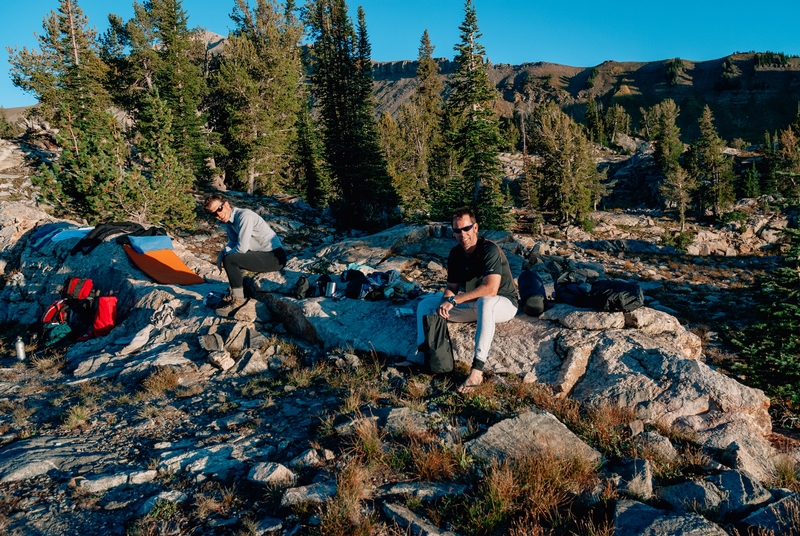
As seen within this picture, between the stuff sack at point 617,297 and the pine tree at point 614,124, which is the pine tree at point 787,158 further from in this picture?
the stuff sack at point 617,297

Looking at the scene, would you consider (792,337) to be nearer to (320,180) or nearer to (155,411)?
(155,411)

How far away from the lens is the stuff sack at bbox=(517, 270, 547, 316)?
6180 mm

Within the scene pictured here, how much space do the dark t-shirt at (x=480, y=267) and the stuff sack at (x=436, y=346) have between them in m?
0.69

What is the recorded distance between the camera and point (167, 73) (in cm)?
3155

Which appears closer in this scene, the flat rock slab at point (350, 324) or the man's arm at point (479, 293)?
the man's arm at point (479, 293)

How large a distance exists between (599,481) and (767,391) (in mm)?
6329

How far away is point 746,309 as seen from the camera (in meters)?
15.0

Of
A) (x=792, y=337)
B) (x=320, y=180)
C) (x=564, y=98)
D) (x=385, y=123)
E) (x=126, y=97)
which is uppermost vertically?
(x=564, y=98)

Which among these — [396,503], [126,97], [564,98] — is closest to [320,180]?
[126,97]

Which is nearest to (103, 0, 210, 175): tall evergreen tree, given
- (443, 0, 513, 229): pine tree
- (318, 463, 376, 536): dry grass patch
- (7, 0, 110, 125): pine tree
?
(7, 0, 110, 125): pine tree

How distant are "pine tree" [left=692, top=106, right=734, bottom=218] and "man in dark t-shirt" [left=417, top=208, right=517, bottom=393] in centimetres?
4987

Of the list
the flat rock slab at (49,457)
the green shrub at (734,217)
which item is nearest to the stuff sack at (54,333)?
the flat rock slab at (49,457)

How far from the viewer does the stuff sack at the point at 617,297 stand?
5.95 meters

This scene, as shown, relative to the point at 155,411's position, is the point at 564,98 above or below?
above
